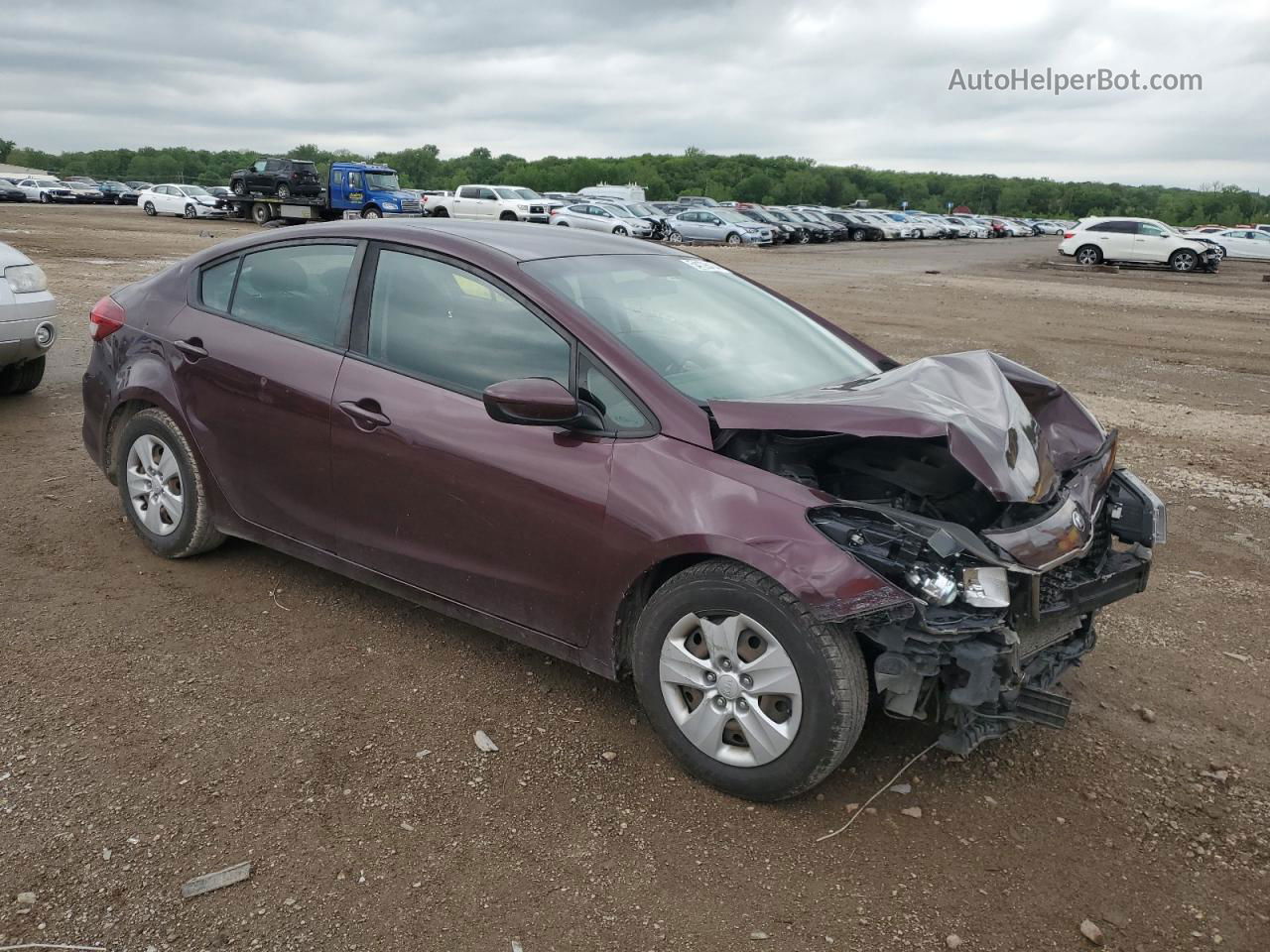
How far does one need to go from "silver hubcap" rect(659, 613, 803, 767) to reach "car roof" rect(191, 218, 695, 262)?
5.12 feet

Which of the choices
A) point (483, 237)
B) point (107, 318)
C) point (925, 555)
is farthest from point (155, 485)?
point (925, 555)

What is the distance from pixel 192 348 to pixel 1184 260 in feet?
112

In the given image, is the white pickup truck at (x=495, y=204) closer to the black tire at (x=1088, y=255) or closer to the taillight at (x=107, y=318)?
the black tire at (x=1088, y=255)

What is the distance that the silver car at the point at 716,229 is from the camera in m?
39.9

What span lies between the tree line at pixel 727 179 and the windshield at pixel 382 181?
65.1 meters

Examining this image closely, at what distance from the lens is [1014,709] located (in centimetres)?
312

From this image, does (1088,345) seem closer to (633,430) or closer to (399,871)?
(633,430)

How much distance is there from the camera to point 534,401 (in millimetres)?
3221

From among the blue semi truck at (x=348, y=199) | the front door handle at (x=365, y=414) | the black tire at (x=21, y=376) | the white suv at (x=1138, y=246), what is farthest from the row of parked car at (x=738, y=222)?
the front door handle at (x=365, y=414)

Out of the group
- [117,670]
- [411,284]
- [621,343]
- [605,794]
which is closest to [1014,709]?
[605,794]

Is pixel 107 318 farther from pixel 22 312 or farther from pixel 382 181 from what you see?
pixel 382 181

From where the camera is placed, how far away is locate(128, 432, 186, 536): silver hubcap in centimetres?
457

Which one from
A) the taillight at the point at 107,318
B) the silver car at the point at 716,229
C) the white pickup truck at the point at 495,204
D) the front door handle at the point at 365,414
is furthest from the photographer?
the silver car at the point at 716,229

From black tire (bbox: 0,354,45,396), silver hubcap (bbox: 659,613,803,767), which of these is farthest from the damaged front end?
black tire (bbox: 0,354,45,396)
